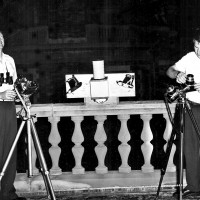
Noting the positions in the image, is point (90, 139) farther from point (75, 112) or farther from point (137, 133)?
point (75, 112)

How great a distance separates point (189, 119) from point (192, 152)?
27 centimetres

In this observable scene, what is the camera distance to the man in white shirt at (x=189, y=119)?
446 cm

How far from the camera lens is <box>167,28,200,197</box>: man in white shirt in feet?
14.6

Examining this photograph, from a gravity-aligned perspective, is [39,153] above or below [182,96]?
below

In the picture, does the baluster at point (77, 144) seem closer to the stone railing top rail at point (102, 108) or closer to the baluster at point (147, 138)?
the stone railing top rail at point (102, 108)

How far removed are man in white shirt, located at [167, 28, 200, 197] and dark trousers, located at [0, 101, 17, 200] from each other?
1273mm

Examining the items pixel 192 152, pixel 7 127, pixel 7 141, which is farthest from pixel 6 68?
pixel 192 152

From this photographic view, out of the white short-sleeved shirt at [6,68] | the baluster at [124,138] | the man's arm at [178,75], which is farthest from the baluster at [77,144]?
the man's arm at [178,75]

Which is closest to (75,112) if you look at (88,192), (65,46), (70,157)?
(88,192)

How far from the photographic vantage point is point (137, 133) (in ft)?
43.8

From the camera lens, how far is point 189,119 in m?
4.54

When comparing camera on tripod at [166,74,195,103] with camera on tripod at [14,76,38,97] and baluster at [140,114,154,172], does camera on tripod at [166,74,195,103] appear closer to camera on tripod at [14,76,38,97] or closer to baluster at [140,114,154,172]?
baluster at [140,114,154,172]

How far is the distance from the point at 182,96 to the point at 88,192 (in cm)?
131

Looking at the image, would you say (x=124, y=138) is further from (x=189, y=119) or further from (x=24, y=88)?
(x=24, y=88)
